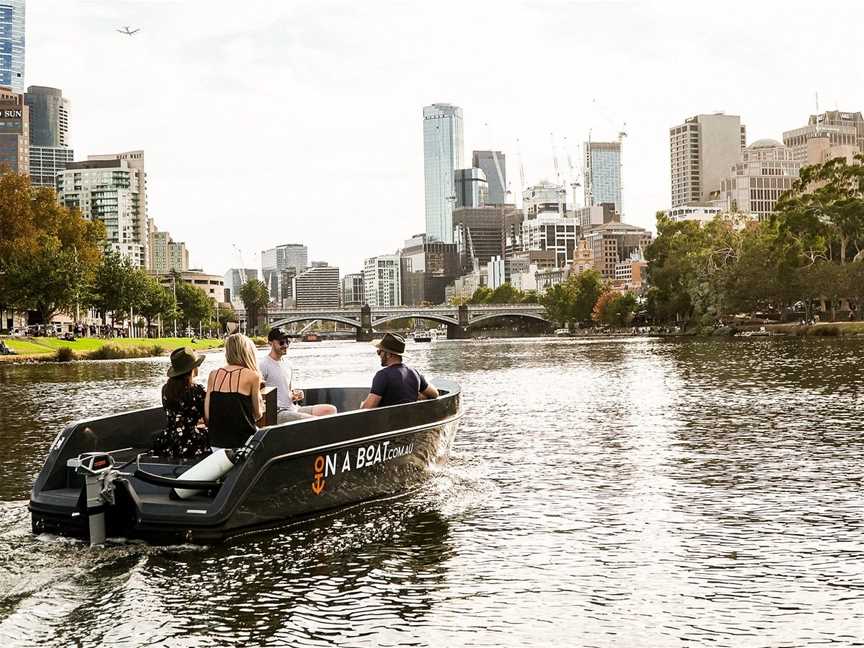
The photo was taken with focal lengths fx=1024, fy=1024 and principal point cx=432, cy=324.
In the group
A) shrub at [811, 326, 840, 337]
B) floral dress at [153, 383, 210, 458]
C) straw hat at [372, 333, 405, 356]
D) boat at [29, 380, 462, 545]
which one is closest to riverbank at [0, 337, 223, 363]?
shrub at [811, 326, 840, 337]

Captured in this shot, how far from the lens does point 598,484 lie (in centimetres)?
1745

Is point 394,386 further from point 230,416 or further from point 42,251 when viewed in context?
point 42,251

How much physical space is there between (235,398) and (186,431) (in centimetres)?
120

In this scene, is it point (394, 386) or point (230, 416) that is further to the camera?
point (394, 386)

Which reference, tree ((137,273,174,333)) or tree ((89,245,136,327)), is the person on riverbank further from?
tree ((137,273,174,333))

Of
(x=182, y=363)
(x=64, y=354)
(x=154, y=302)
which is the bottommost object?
(x=64, y=354)

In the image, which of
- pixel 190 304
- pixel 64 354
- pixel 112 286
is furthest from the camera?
pixel 190 304

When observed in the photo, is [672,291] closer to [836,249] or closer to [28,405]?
[836,249]

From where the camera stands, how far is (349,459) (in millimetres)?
14344

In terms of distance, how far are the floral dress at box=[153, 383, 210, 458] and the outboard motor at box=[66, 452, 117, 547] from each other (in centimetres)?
187

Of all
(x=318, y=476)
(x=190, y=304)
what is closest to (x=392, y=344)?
(x=318, y=476)

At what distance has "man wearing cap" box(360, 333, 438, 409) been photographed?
1596 centimetres

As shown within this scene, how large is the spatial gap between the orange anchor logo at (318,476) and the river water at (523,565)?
1.70 feet

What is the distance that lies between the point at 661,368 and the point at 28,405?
32.5 metres
